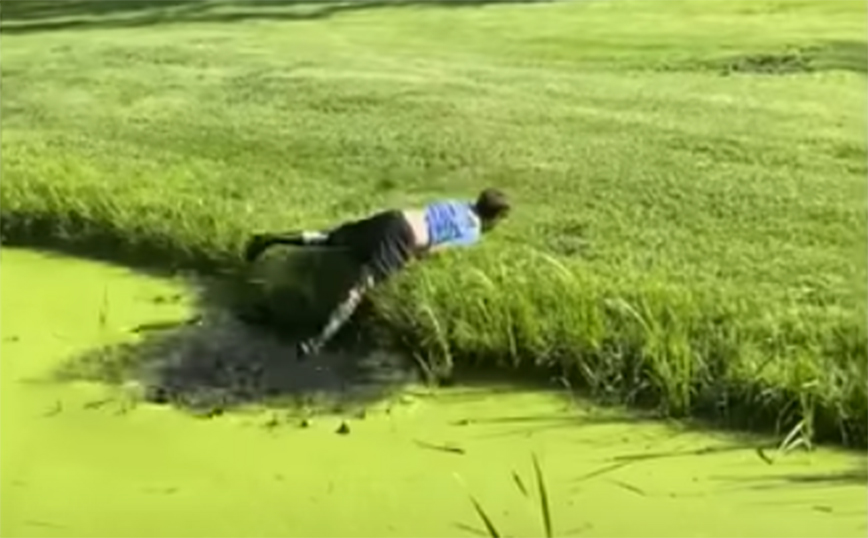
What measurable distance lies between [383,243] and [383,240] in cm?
1

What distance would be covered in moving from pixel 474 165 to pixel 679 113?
139 cm

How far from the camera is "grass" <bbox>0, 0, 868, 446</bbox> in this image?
24.2 ft

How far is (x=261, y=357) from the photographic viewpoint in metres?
7.71

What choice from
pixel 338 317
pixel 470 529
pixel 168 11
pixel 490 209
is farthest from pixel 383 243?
pixel 168 11

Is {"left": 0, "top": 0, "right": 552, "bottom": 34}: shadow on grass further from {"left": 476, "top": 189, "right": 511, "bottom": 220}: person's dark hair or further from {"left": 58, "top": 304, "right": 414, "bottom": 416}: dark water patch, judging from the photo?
{"left": 58, "top": 304, "right": 414, "bottom": 416}: dark water patch

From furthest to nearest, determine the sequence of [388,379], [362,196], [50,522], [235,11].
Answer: [235,11] < [362,196] < [388,379] < [50,522]

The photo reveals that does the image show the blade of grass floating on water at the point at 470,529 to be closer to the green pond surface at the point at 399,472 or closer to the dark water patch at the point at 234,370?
the green pond surface at the point at 399,472

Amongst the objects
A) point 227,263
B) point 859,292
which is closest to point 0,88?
point 227,263

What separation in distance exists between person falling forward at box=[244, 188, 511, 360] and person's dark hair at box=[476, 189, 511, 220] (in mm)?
69

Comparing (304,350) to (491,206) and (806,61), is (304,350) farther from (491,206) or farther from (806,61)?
(806,61)

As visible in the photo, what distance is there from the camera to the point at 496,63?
13.2 metres

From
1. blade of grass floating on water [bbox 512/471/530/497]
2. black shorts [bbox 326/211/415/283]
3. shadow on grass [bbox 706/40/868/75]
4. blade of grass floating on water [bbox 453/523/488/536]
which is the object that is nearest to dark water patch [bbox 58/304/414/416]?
black shorts [bbox 326/211/415/283]

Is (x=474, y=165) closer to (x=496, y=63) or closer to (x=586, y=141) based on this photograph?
(x=586, y=141)

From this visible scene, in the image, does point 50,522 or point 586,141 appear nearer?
point 50,522
